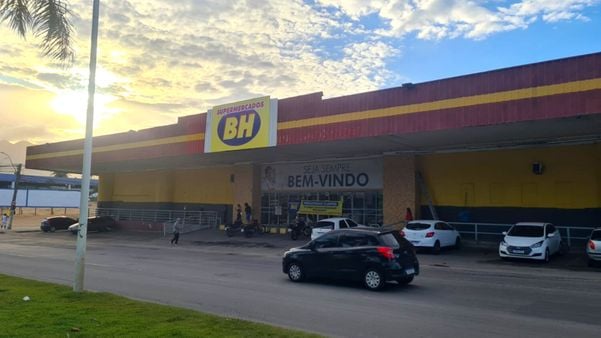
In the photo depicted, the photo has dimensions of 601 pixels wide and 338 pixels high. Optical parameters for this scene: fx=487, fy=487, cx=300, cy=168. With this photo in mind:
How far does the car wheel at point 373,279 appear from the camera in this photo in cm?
1209

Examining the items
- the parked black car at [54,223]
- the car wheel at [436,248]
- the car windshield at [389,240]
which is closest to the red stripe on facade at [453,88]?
the car wheel at [436,248]

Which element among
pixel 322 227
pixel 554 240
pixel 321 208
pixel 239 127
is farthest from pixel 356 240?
pixel 321 208

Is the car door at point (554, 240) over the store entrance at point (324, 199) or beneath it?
beneath

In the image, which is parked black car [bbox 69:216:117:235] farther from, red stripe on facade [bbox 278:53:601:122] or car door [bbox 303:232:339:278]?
car door [bbox 303:232:339:278]

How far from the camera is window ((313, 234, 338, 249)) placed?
13245 millimetres

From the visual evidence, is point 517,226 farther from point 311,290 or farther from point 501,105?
point 311,290

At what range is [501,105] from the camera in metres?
18.1

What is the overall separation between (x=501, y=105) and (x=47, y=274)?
54.4 feet

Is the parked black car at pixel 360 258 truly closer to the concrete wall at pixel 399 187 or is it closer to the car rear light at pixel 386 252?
the car rear light at pixel 386 252

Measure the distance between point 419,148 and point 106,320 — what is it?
20545 mm

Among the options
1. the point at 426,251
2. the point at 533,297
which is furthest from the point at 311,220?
the point at 533,297

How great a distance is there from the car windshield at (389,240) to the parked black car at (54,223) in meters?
38.0

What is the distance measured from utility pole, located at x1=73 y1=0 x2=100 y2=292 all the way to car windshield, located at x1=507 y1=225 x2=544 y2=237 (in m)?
15.3

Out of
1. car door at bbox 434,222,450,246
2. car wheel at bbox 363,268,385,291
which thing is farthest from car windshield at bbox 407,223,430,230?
car wheel at bbox 363,268,385,291
